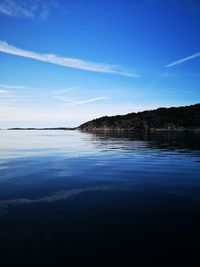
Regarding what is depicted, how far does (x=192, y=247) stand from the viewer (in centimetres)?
722

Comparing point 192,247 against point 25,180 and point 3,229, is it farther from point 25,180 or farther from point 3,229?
point 25,180

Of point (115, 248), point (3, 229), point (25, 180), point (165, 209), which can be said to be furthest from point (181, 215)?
point (25, 180)

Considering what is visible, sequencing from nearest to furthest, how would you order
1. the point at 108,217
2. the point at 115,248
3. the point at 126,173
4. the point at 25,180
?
Answer: 1. the point at 115,248
2. the point at 108,217
3. the point at 25,180
4. the point at 126,173

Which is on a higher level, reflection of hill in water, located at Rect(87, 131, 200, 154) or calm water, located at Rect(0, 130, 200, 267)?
calm water, located at Rect(0, 130, 200, 267)

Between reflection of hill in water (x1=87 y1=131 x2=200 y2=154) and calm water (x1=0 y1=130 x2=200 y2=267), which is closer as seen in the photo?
calm water (x1=0 y1=130 x2=200 y2=267)

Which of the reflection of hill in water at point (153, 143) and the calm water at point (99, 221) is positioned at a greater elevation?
the calm water at point (99, 221)

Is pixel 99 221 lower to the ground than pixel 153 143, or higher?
higher

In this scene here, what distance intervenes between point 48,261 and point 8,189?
8017 mm

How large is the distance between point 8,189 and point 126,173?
27.4ft

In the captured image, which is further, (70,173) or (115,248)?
(70,173)

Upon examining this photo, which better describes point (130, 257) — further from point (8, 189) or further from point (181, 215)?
point (8, 189)

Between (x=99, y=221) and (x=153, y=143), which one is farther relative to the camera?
(x=153, y=143)

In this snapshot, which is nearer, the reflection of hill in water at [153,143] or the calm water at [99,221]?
the calm water at [99,221]

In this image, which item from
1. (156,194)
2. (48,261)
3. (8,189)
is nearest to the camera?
(48,261)
